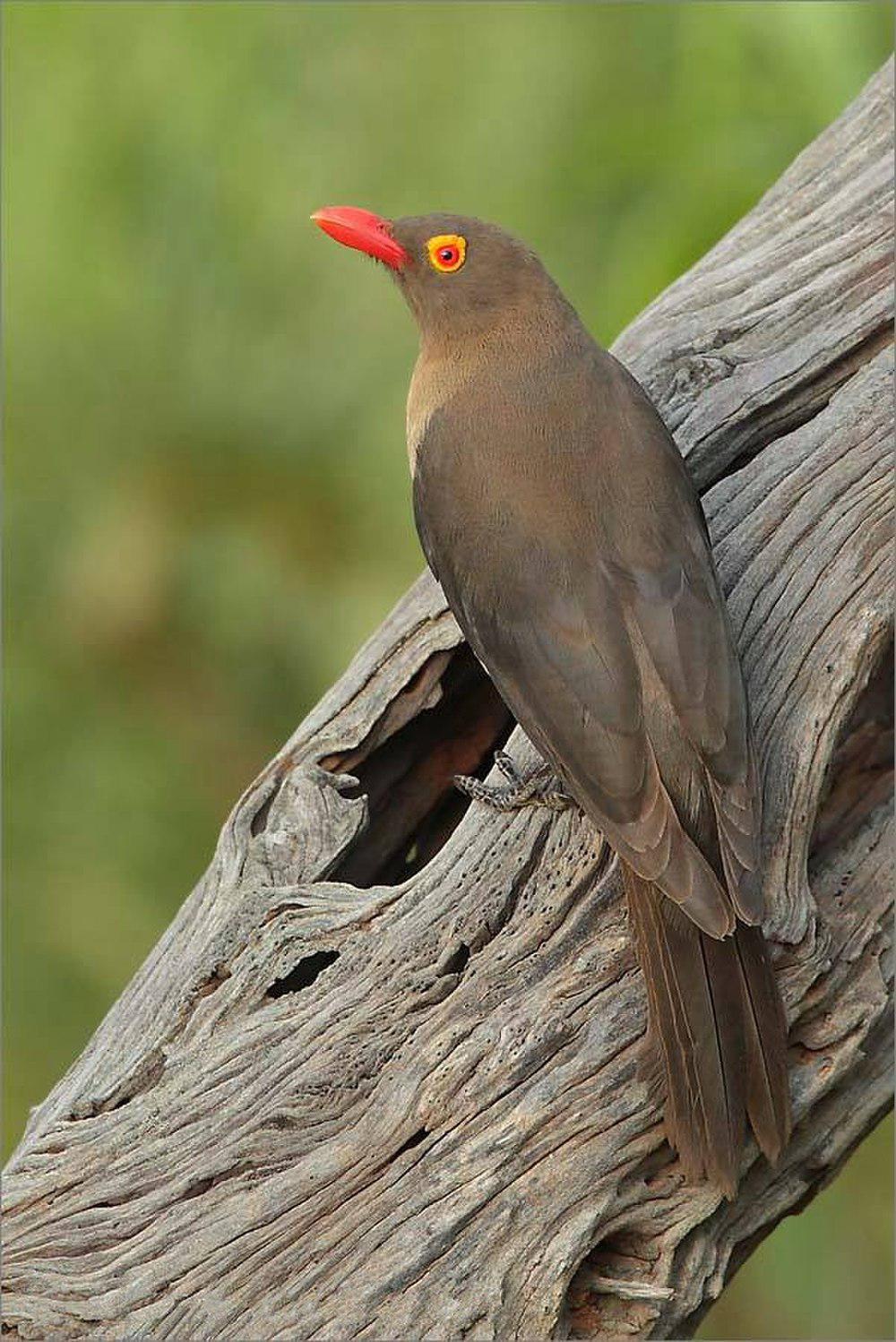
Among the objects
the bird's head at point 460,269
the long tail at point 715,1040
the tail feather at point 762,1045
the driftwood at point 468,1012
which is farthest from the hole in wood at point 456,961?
the bird's head at point 460,269

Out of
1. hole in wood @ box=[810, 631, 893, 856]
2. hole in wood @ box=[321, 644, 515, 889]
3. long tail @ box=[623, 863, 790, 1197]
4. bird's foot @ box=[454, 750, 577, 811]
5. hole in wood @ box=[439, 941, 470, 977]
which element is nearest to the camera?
long tail @ box=[623, 863, 790, 1197]

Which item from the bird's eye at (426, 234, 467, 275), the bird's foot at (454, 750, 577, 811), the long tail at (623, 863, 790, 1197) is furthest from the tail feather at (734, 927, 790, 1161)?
the bird's eye at (426, 234, 467, 275)

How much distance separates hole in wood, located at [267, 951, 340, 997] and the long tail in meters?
0.73

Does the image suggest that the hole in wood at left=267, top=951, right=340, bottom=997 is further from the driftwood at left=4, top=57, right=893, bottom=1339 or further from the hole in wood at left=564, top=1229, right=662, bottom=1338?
the hole in wood at left=564, top=1229, right=662, bottom=1338

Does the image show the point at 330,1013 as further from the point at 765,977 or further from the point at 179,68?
the point at 179,68

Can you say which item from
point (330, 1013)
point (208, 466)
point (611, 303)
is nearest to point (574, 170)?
point (611, 303)

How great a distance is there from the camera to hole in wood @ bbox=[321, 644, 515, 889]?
3924 millimetres

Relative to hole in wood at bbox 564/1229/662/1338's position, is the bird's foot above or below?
above

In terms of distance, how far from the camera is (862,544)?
376 cm

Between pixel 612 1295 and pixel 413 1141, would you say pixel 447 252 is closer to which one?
pixel 413 1141

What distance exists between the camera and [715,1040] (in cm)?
322

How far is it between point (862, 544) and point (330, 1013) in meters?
1.47

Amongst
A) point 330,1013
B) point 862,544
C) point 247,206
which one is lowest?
point 330,1013

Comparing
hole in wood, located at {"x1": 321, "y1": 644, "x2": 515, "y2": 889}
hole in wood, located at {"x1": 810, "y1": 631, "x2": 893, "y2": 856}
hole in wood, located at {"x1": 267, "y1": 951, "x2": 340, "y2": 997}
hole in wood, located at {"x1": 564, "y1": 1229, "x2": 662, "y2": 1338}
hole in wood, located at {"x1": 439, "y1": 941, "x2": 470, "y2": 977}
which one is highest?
hole in wood, located at {"x1": 321, "y1": 644, "x2": 515, "y2": 889}
